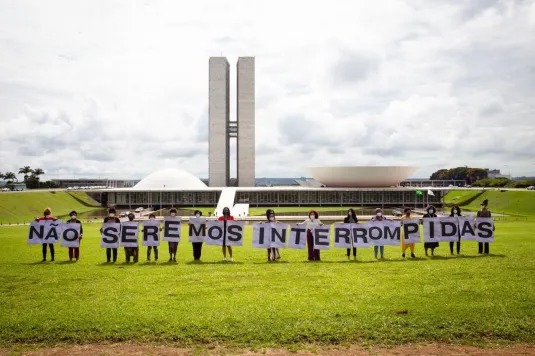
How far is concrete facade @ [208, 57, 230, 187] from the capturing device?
89188 millimetres

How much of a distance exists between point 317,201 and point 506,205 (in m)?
27.4

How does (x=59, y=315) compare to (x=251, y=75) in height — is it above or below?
below

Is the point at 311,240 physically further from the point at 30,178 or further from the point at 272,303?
the point at 30,178

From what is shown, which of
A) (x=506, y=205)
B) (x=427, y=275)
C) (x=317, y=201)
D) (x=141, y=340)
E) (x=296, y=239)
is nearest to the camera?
(x=141, y=340)

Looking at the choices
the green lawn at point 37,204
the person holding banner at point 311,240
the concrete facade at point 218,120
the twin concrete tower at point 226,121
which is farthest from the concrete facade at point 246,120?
the person holding banner at point 311,240

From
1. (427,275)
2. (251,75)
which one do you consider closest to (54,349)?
(427,275)

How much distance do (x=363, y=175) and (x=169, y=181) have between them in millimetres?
32846

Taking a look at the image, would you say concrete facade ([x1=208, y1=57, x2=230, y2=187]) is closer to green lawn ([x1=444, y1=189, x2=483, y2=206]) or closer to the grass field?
green lawn ([x1=444, y1=189, x2=483, y2=206])

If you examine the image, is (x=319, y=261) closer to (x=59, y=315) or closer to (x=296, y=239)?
(x=296, y=239)

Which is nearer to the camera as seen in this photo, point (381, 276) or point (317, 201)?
point (381, 276)

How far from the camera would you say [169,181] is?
8375cm

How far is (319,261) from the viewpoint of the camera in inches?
610

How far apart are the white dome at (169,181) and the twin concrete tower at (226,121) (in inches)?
213

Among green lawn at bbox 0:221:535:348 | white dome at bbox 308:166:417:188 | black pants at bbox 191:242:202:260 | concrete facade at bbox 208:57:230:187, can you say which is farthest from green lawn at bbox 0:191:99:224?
green lawn at bbox 0:221:535:348
